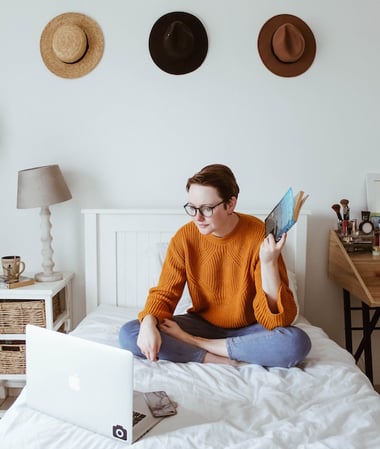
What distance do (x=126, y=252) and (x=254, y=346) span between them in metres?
0.98

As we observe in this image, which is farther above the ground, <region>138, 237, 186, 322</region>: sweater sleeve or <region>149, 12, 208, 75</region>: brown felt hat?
<region>149, 12, 208, 75</region>: brown felt hat

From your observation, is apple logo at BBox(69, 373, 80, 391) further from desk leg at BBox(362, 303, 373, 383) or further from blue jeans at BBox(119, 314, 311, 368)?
desk leg at BBox(362, 303, 373, 383)

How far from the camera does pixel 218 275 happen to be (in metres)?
1.80

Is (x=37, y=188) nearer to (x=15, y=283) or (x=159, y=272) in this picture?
(x=15, y=283)

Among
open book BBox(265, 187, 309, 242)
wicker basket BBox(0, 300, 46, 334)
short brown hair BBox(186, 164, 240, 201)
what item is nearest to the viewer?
open book BBox(265, 187, 309, 242)

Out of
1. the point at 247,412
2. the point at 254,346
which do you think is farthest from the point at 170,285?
the point at 247,412

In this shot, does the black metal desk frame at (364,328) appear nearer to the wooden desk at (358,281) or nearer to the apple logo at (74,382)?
the wooden desk at (358,281)

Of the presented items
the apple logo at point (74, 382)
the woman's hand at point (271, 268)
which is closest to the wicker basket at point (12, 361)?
the apple logo at point (74, 382)

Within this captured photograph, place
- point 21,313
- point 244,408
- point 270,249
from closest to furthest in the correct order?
point 244,408, point 270,249, point 21,313

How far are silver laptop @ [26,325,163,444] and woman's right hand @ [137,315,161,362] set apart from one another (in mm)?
247

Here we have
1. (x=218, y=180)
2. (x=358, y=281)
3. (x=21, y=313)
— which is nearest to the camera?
(x=218, y=180)

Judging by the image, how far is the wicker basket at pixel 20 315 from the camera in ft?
7.27

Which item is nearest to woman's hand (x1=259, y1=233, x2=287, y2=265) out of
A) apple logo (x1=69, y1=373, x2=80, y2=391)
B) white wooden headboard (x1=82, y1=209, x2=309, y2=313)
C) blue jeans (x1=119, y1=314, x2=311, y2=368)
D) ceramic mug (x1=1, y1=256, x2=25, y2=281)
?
blue jeans (x1=119, y1=314, x2=311, y2=368)

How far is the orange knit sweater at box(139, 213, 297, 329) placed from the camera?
175 cm
